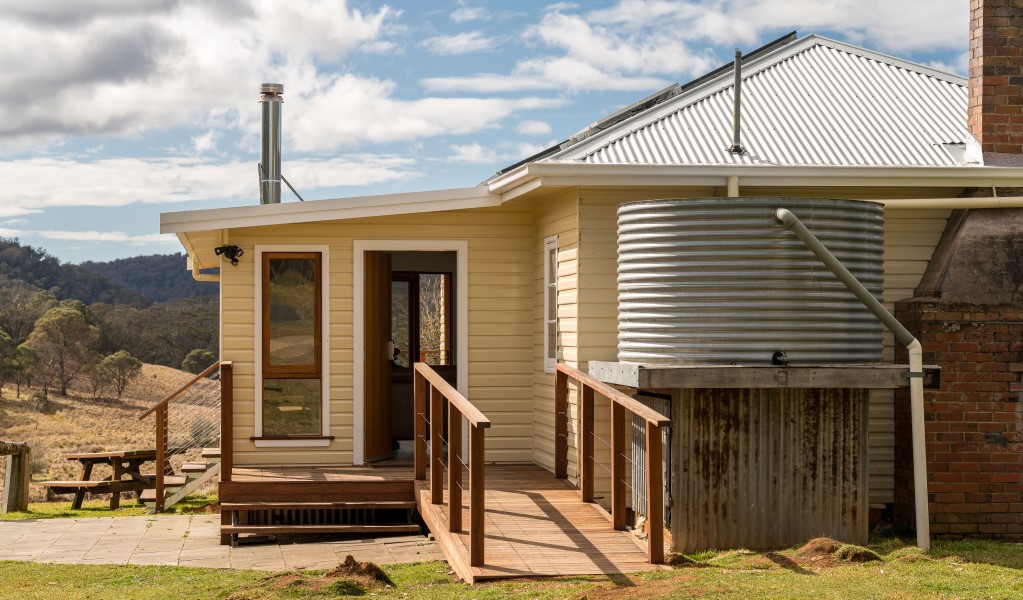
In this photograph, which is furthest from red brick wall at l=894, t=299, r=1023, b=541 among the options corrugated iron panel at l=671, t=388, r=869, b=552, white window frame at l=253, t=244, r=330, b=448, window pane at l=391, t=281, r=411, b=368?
window pane at l=391, t=281, r=411, b=368

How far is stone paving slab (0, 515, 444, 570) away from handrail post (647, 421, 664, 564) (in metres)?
1.77

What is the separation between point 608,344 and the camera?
31.5 ft

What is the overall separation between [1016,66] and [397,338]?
7048 millimetres

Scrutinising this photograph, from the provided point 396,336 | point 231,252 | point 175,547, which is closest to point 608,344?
point 231,252

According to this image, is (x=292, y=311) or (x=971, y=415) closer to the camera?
(x=971, y=415)

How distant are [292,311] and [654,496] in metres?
5.15

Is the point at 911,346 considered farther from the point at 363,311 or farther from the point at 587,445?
Result: the point at 363,311

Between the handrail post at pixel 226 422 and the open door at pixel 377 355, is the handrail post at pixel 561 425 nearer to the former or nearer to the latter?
the open door at pixel 377 355

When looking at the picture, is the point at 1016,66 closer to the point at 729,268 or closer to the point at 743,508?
the point at 729,268

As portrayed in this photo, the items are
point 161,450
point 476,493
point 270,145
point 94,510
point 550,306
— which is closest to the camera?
point 476,493

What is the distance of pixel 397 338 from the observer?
13.5 m

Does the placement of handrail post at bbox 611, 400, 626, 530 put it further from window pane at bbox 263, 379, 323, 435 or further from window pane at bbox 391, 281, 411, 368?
window pane at bbox 391, 281, 411, 368

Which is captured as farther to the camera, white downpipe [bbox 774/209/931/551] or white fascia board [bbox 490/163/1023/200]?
white fascia board [bbox 490/163/1023/200]

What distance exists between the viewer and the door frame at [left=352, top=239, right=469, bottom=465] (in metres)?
11.0
